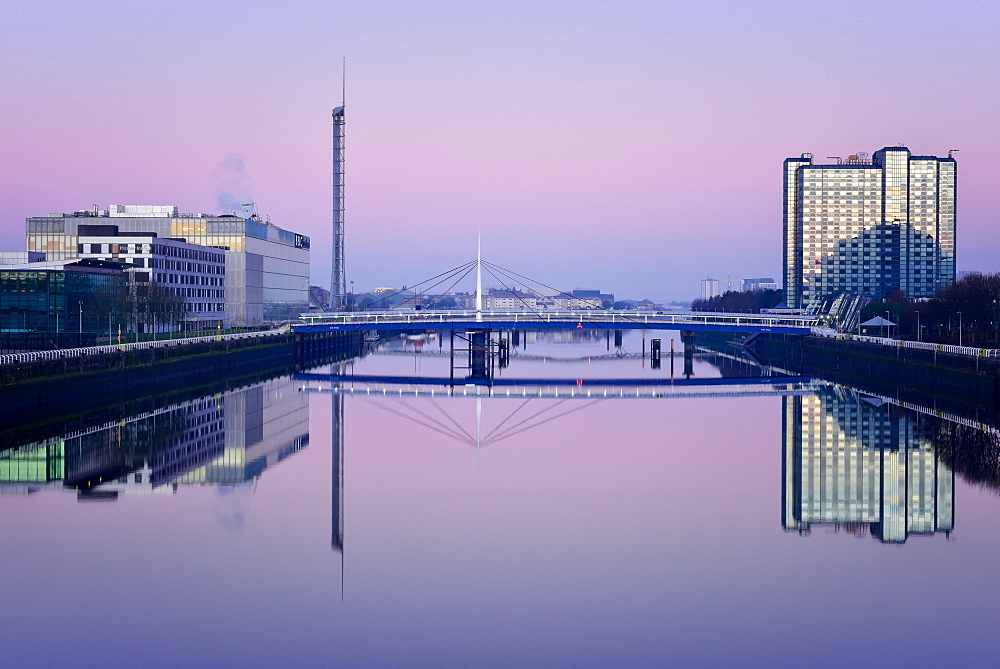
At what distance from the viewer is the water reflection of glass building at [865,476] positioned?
2086 cm

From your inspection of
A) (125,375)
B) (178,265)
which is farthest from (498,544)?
(178,265)

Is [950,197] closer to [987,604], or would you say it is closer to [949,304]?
[949,304]

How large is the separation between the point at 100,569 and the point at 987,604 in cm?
1241

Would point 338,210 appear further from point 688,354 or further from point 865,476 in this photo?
point 865,476

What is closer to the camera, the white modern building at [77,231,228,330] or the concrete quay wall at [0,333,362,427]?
the concrete quay wall at [0,333,362,427]

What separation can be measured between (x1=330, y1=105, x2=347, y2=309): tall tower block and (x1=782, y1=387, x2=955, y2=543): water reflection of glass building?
56038 millimetres

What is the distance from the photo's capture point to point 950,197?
133 m

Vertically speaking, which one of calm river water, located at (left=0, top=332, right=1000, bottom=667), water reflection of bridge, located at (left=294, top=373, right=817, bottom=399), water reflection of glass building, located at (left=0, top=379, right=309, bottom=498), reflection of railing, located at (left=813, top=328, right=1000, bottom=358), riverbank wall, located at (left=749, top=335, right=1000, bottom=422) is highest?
reflection of railing, located at (left=813, top=328, right=1000, bottom=358)

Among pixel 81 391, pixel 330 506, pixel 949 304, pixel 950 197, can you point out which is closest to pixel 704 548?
pixel 330 506

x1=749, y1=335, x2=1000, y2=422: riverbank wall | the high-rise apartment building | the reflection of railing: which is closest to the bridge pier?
x1=749, y1=335, x2=1000, y2=422: riverbank wall

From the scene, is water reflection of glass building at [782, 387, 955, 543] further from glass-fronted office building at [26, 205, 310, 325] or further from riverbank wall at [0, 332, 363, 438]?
glass-fronted office building at [26, 205, 310, 325]

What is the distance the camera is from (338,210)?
89500 mm

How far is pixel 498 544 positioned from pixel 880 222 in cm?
12301

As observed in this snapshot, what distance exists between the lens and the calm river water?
1385 centimetres
